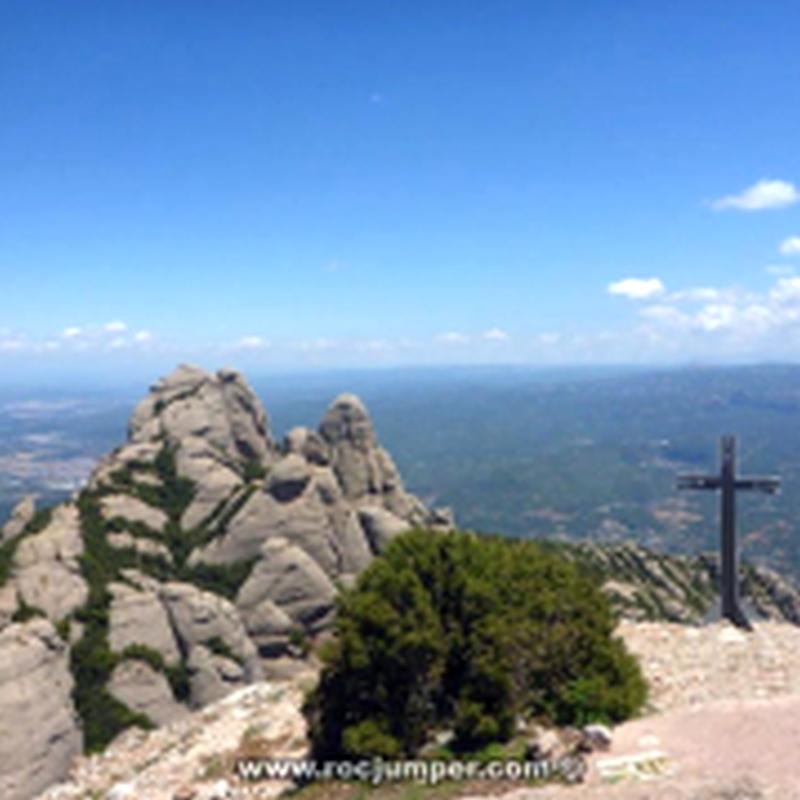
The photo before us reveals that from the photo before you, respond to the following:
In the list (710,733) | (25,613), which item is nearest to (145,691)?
(25,613)

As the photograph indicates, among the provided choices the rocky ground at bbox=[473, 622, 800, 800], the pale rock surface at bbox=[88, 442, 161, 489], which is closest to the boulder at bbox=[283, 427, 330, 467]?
the pale rock surface at bbox=[88, 442, 161, 489]

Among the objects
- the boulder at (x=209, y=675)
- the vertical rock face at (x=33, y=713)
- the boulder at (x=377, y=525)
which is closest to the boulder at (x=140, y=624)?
the boulder at (x=209, y=675)

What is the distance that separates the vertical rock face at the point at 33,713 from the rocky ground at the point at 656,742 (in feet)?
22.2

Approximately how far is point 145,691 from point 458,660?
94.7 feet

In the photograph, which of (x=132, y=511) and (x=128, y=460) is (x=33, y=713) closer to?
(x=132, y=511)

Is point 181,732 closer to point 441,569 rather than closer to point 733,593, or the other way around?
point 441,569

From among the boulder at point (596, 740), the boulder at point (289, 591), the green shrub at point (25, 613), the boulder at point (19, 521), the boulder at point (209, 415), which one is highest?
the boulder at point (209, 415)

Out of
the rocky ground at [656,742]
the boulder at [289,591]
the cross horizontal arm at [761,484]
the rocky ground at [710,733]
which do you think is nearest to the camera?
the rocky ground at [710,733]

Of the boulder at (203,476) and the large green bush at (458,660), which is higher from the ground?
the large green bush at (458,660)

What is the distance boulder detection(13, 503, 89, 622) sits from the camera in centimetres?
3966

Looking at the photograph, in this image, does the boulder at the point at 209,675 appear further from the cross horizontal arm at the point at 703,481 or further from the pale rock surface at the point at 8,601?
the cross horizontal arm at the point at 703,481

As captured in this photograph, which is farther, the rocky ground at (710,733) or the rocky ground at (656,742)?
the rocky ground at (656,742)

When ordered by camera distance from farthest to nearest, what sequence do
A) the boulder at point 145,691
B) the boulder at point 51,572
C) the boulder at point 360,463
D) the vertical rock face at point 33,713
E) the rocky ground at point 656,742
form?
the boulder at point 360,463, the boulder at point 51,572, the boulder at point 145,691, the vertical rock face at point 33,713, the rocky ground at point 656,742

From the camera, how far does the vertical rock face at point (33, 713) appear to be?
28.4 m
